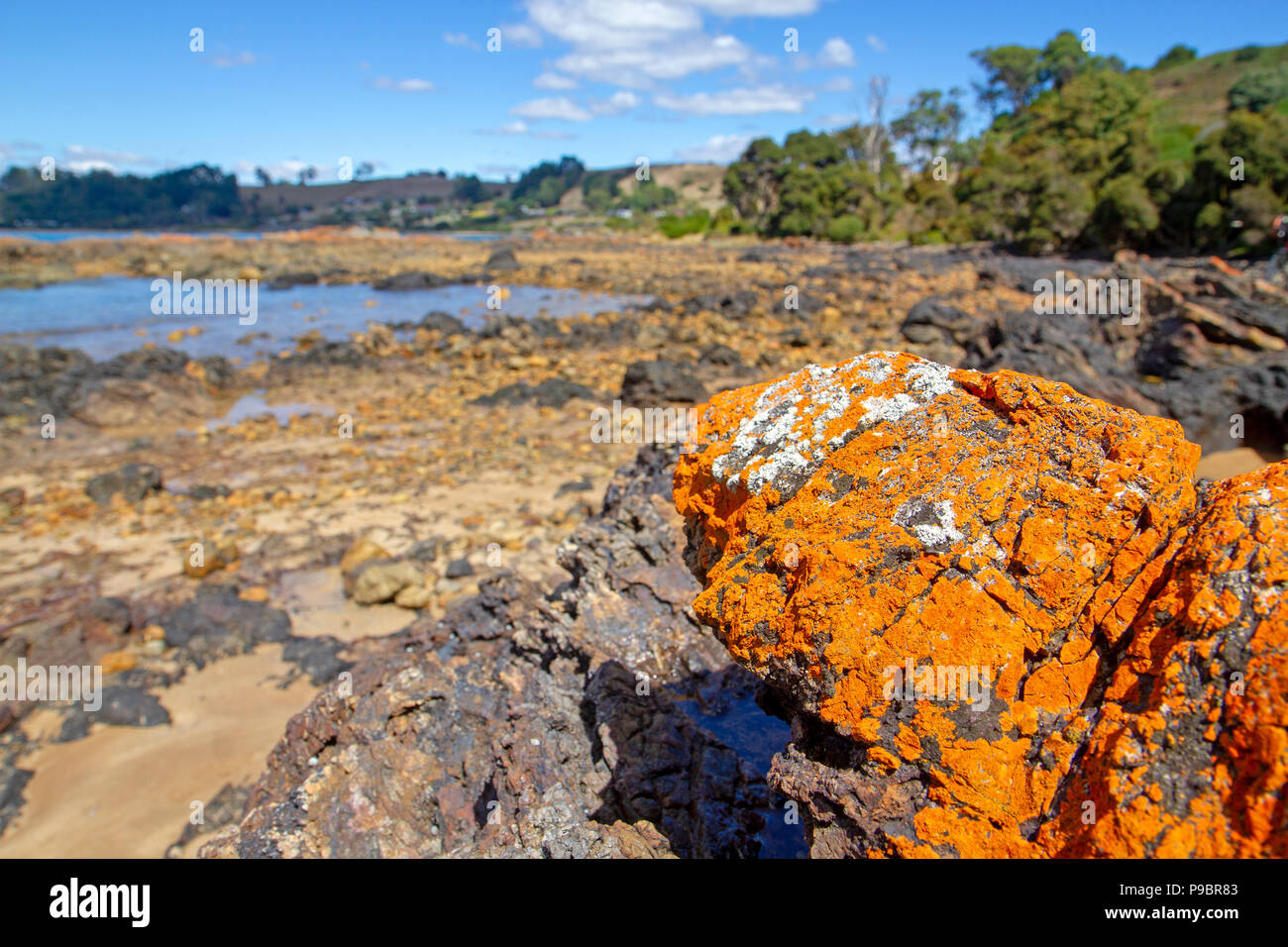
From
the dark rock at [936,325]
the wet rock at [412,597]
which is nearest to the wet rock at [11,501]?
the wet rock at [412,597]

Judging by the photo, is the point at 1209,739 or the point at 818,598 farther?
the point at 818,598

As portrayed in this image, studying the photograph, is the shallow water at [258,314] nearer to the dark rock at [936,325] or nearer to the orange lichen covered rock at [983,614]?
the dark rock at [936,325]

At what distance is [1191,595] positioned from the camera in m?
1.77

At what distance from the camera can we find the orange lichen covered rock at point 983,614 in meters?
1.81

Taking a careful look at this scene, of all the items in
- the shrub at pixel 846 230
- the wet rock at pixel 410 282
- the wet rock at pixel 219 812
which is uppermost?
the shrub at pixel 846 230

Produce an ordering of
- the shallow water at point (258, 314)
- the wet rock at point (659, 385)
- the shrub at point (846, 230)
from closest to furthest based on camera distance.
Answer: the wet rock at point (659, 385)
the shallow water at point (258, 314)
the shrub at point (846, 230)

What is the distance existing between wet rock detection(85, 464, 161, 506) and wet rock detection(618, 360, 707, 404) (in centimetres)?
903

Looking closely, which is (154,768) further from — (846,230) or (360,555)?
(846,230)

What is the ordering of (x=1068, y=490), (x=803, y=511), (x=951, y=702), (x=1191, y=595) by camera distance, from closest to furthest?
(x=1191, y=595)
(x=951, y=702)
(x=1068, y=490)
(x=803, y=511)

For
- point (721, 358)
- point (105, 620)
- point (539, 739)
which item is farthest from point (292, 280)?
point (539, 739)

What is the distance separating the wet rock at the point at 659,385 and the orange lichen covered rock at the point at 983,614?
1292 centimetres

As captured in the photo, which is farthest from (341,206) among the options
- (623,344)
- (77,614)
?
(77,614)
